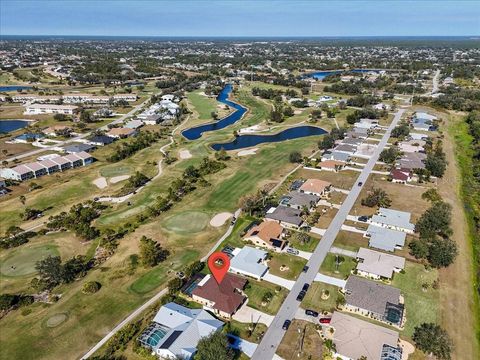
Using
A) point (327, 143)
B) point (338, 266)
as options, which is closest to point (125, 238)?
A: point (338, 266)

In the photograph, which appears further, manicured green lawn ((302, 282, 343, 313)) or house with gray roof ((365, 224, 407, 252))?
house with gray roof ((365, 224, 407, 252))

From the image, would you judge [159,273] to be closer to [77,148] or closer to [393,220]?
[393,220]

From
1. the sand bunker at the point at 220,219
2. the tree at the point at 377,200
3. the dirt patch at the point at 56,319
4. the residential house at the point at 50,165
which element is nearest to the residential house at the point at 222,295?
the dirt patch at the point at 56,319

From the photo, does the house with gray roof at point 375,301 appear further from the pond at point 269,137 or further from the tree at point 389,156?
the pond at point 269,137

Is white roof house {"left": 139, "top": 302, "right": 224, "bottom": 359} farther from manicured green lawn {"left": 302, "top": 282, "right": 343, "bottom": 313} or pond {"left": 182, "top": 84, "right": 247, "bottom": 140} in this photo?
pond {"left": 182, "top": 84, "right": 247, "bottom": 140}

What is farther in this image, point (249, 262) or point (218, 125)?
point (218, 125)

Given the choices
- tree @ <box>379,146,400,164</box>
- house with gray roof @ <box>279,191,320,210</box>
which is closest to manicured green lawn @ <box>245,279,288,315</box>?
house with gray roof @ <box>279,191,320,210</box>

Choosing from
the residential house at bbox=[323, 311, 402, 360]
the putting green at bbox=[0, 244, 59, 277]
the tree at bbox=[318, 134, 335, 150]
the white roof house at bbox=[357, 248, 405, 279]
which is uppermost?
the tree at bbox=[318, 134, 335, 150]
